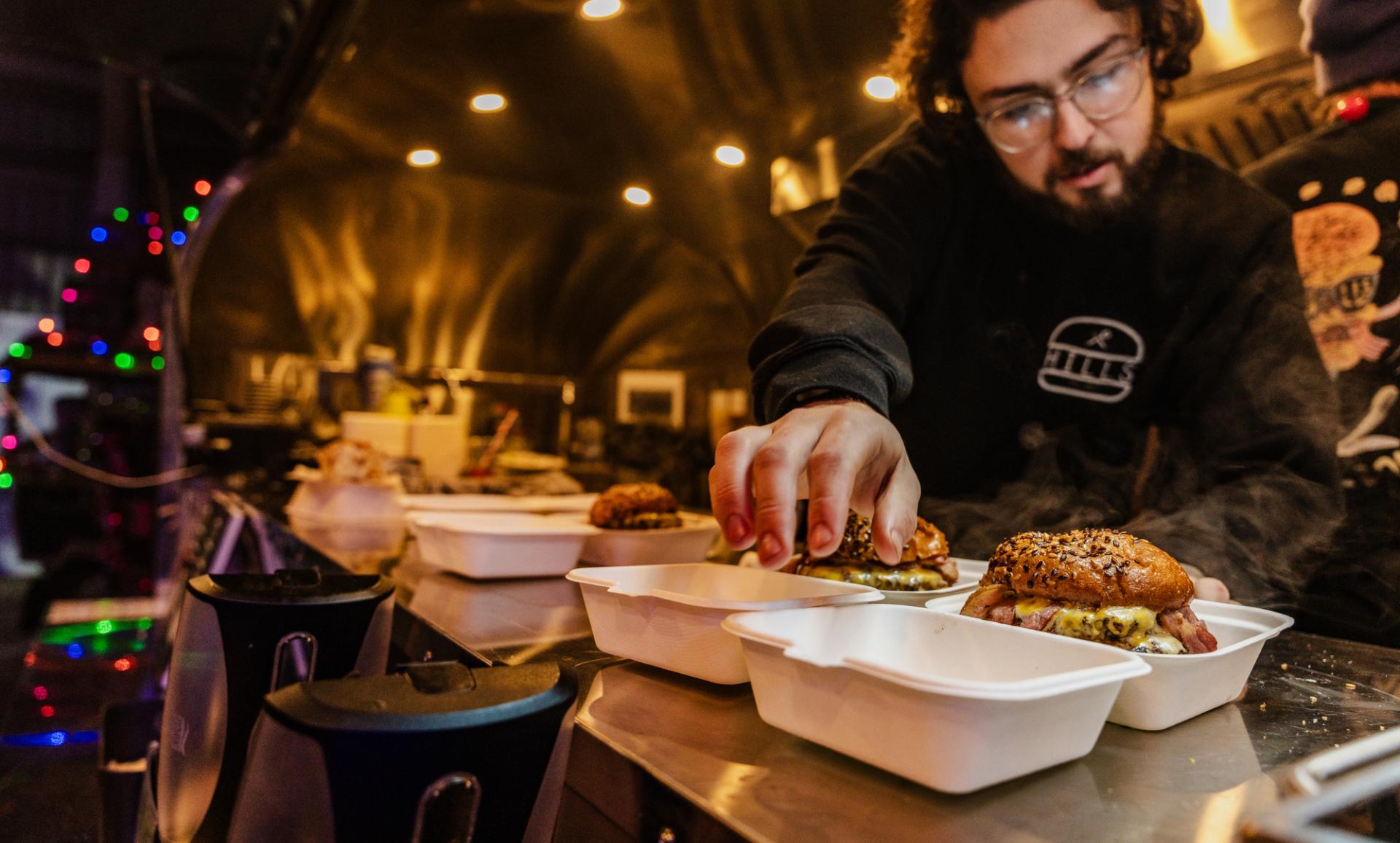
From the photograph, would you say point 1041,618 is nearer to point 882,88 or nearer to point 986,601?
point 986,601

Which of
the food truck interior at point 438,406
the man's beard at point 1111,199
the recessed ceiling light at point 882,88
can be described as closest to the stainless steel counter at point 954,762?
the food truck interior at point 438,406

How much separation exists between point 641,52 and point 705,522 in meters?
1.72

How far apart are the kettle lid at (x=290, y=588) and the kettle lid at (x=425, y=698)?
13.6 inches

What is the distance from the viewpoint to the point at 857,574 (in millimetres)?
1128

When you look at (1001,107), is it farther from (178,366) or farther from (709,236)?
(178,366)

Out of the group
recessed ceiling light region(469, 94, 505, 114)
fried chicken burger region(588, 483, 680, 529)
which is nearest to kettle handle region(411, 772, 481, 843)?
fried chicken burger region(588, 483, 680, 529)

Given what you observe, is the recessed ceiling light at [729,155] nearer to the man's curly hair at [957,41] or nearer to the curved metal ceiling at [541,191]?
the curved metal ceiling at [541,191]

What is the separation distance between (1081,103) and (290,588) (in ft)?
5.37

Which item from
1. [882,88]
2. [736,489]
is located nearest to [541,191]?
[882,88]

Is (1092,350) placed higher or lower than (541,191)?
lower

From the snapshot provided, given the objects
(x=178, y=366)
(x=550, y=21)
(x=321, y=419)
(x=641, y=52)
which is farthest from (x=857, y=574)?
(x=178, y=366)

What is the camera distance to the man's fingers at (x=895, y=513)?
0.84 m

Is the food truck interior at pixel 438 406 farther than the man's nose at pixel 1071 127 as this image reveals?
No

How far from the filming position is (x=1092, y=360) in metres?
1.72
